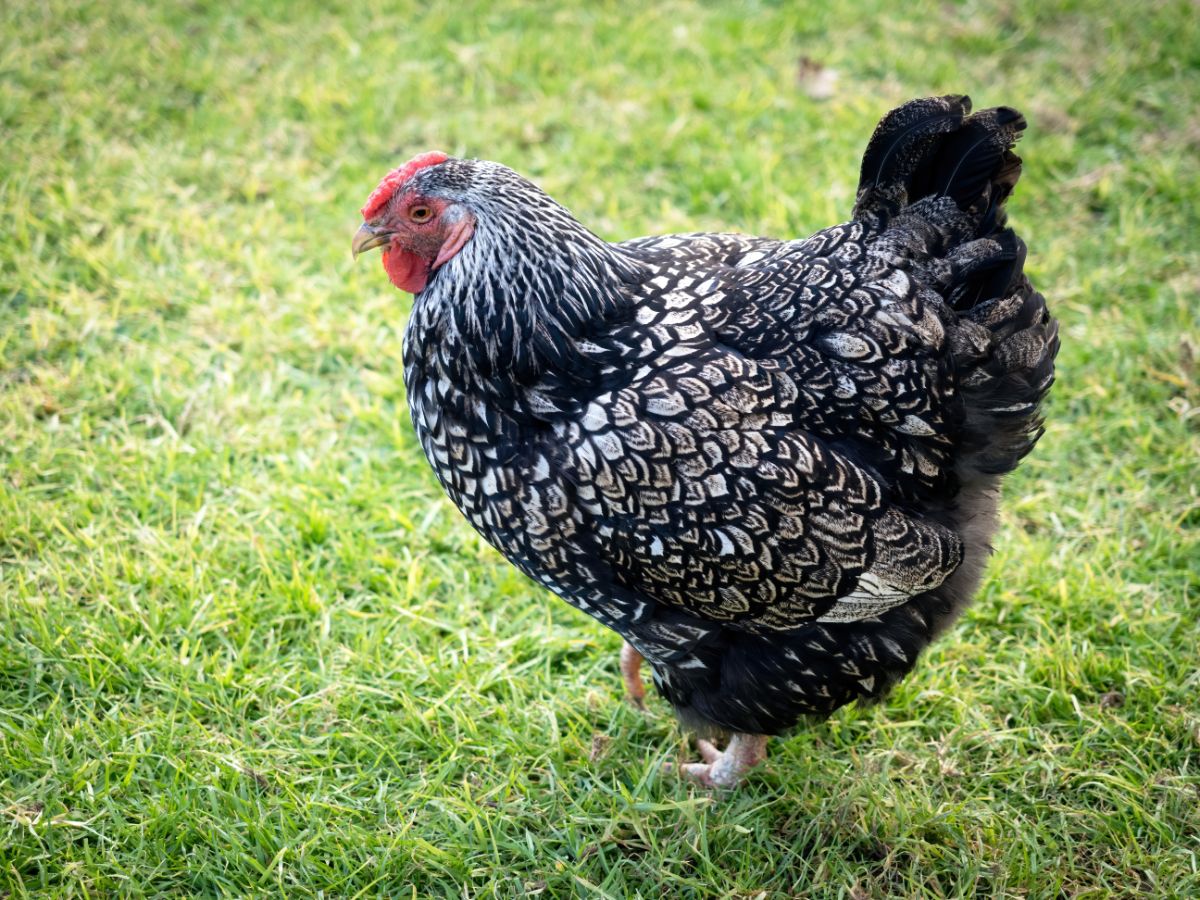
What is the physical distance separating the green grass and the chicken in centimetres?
68

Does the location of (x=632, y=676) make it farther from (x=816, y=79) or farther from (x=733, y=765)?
(x=816, y=79)

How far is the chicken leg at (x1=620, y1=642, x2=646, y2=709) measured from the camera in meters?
3.39

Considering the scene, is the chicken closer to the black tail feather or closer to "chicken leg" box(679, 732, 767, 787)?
the black tail feather

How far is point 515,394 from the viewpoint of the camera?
2.68 metres

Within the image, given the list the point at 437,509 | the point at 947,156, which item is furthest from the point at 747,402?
the point at 437,509

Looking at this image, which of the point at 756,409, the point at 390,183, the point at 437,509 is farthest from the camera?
the point at 437,509

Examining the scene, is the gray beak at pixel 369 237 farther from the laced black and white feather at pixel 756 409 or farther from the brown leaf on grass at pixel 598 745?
the brown leaf on grass at pixel 598 745

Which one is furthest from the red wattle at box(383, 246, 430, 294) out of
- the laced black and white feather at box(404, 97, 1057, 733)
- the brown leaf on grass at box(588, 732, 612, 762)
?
the brown leaf on grass at box(588, 732, 612, 762)

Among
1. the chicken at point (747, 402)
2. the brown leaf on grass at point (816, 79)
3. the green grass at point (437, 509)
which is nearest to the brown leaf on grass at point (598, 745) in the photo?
the green grass at point (437, 509)

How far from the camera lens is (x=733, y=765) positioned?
3.13 meters

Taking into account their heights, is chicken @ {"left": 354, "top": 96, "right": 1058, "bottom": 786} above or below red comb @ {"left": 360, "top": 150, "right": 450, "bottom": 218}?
below

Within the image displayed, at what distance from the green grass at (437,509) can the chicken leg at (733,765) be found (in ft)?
0.26

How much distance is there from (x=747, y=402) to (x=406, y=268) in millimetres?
1074

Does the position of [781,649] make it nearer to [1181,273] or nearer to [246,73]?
[1181,273]
